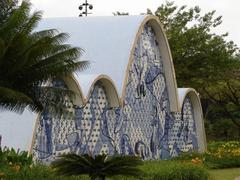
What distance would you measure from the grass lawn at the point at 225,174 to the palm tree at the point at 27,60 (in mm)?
6390

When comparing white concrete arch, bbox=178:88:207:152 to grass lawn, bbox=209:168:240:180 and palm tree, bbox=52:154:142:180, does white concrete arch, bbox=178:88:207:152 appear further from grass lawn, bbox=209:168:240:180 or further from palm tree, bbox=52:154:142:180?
palm tree, bbox=52:154:142:180

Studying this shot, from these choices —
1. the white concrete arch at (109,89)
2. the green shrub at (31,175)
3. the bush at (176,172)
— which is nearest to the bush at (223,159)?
the white concrete arch at (109,89)

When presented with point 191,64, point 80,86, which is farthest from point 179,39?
point 80,86

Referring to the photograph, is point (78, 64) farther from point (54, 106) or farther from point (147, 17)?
point (147, 17)

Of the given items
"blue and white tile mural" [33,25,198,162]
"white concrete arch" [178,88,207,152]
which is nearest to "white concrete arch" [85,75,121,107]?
"blue and white tile mural" [33,25,198,162]

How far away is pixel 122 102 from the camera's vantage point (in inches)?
853

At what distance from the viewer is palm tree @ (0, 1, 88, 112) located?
39.8ft

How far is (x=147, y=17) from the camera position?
24062 millimetres

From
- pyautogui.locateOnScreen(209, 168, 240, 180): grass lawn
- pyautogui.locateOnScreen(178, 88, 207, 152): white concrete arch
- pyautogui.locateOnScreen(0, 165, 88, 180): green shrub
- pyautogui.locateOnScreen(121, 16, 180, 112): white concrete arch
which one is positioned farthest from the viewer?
pyautogui.locateOnScreen(178, 88, 207, 152): white concrete arch

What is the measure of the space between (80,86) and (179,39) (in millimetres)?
18052

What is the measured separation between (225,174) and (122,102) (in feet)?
15.1

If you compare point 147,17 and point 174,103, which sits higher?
point 147,17

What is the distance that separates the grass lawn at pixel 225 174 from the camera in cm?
1821

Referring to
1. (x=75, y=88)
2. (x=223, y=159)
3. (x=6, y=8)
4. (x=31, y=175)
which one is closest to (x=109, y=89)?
(x=75, y=88)
